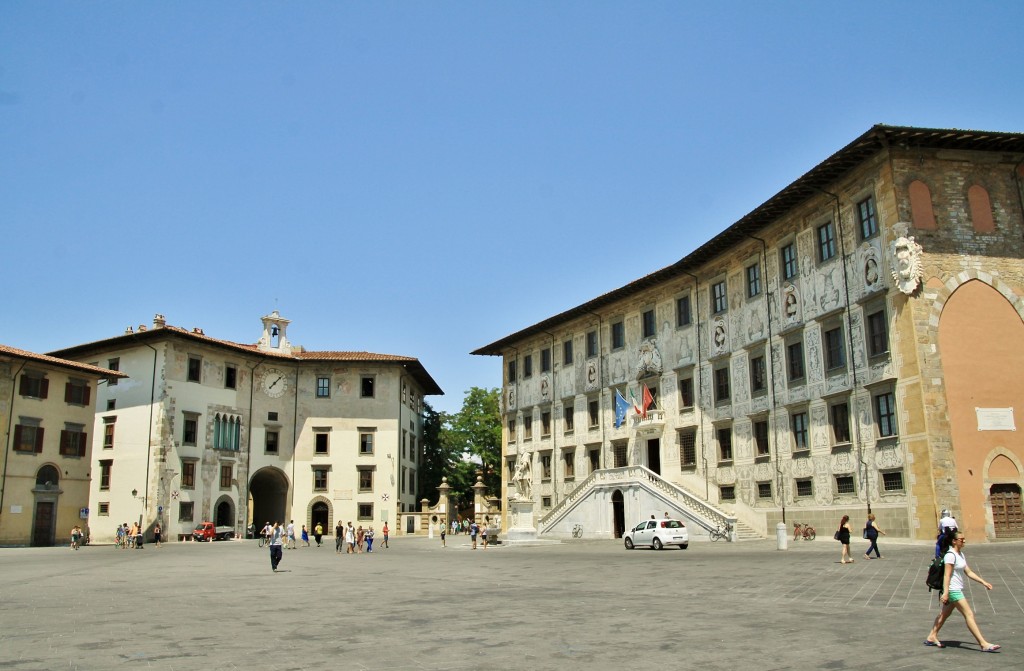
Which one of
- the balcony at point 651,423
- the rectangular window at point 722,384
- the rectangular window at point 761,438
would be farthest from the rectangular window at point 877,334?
the balcony at point 651,423

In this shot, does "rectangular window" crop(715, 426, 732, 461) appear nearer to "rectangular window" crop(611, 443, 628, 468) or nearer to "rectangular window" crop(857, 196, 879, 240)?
"rectangular window" crop(611, 443, 628, 468)

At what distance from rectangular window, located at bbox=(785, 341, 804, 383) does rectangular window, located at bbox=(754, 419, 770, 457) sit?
2.40m

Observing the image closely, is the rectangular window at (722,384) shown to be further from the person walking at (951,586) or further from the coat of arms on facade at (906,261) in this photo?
the person walking at (951,586)

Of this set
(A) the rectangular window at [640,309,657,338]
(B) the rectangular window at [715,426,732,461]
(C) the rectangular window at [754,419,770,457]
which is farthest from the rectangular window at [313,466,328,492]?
(C) the rectangular window at [754,419,770,457]

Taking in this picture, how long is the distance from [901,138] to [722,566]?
14.9 meters

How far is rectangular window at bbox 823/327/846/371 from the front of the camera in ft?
92.7

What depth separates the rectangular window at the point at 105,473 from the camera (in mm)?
46531

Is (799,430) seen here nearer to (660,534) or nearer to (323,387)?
(660,534)

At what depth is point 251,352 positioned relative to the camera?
5194cm

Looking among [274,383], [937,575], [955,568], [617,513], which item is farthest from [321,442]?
[955,568]

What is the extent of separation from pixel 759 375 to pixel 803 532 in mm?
6641

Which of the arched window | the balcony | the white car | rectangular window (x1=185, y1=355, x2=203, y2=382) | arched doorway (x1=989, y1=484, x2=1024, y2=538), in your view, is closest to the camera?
arched doorway (x1=989, y1=484, x2=1024, y2=538)

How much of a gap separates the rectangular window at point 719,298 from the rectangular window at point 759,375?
323 cm

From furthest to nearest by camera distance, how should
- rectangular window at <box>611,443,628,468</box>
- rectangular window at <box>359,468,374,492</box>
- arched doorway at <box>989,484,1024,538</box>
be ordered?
rectangular window at <box>359,468,374,492</box> → rectangular window at <box>611,443,628,468</box> → arched doorway at <box>989,484,1024,538</box>
